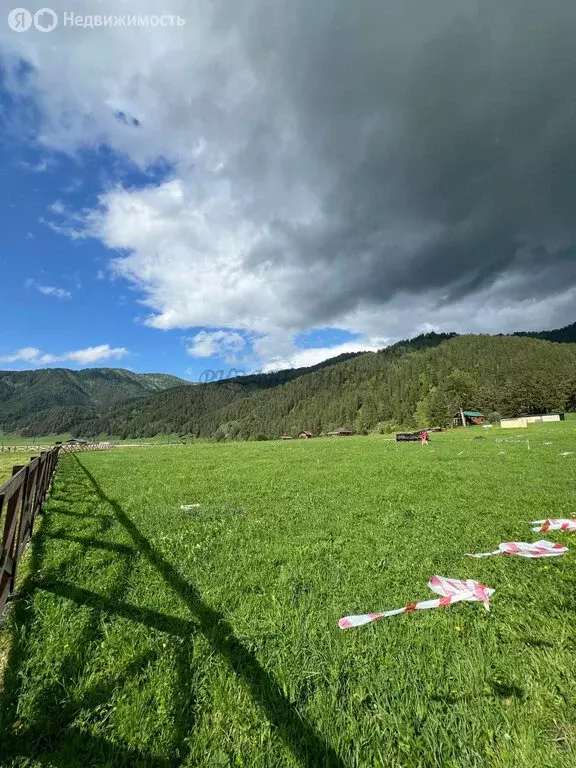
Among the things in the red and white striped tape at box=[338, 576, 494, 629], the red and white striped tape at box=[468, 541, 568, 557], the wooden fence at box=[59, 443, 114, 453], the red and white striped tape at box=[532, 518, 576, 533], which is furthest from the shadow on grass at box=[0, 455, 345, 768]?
the wooden fence at box=[59, 443, 114, 453]

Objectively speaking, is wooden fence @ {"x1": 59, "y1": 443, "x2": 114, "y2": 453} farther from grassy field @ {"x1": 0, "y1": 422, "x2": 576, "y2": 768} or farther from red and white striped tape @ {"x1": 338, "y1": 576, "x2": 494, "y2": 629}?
red and white striped tape @ {"x1": 338, "y1": 576, "x2": 494, "y2": 629}

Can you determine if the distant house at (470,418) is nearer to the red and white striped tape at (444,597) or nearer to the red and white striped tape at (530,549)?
the red and white striped tape at (530,549)

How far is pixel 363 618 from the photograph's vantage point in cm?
507

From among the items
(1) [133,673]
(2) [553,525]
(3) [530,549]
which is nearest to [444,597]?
(3) [530,549]

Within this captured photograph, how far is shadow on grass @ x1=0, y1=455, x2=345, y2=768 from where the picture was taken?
3178 millimetres

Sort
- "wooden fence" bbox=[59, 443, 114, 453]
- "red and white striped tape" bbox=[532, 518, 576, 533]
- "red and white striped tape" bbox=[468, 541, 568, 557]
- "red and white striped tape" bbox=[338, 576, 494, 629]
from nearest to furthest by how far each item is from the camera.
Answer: "red and white striped tape" bbox=[338, 576, 494, 629], "red and white striped tape" bbox=[468, 541, 568, 557], "red and white striped tape" bbox=[532, 518, 576, 533], "wooden fence" bbox=[59, 443, 114, 453]

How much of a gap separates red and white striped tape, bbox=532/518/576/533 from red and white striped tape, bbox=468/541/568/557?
1.20m

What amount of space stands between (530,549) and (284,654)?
5973 mm

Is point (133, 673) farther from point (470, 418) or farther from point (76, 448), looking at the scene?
point (470, 418)

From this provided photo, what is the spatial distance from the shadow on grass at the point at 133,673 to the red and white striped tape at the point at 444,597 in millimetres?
1446

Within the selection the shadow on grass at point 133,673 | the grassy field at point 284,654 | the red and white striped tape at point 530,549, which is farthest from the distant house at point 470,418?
the shadow on grass at point 133,673

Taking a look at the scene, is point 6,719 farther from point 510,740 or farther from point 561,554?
point 561,554

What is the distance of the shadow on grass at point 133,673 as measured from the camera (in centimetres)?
318

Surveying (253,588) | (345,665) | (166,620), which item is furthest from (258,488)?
(345,665)
